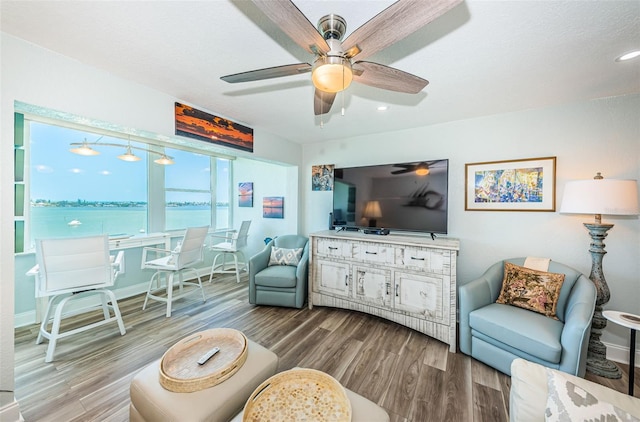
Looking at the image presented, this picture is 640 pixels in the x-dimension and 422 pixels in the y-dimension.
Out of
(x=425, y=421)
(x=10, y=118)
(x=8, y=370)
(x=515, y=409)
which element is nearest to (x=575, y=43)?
(x=515, y=409)

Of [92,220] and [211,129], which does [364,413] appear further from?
[92,220]

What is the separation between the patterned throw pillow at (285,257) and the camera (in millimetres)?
3404

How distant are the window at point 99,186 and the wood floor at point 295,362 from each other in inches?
48.1

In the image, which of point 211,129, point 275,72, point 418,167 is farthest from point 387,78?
point 211,129

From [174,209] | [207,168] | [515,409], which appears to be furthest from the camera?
[207,168]

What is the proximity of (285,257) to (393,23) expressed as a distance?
117 inches

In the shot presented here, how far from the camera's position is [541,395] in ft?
3.06

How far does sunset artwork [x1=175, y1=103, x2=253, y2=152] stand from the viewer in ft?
8.03

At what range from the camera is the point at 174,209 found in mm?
4281

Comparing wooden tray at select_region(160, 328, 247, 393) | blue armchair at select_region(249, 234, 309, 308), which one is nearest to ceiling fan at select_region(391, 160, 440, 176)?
blue armchair at select_region(249, 234, 309, 308)

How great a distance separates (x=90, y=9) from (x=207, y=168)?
3.82 meters

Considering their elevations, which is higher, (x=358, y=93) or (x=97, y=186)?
(x=358, y=93)

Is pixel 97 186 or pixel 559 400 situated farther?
pixel 97 186

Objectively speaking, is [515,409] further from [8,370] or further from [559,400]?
[8,370]
